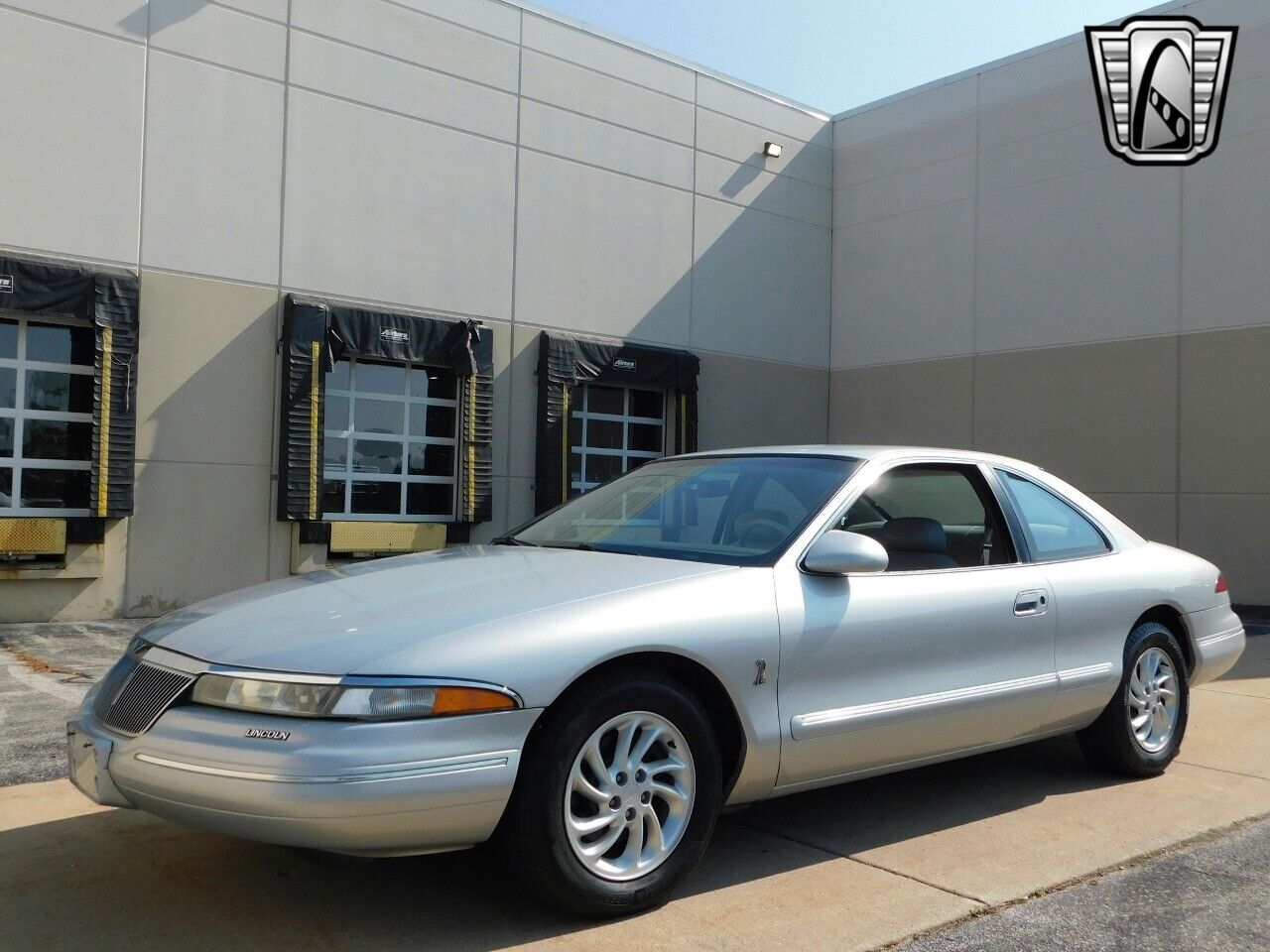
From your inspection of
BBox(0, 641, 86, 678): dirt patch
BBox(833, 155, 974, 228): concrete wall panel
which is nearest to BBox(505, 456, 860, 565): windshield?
BBox(0, 641, 86, 678): dirt patch

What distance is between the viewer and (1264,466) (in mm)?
12844

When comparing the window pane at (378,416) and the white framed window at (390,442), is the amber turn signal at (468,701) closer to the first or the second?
the white framed window at (390,442)

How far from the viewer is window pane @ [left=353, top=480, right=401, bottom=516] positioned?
12570 mm

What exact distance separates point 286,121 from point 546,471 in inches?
186

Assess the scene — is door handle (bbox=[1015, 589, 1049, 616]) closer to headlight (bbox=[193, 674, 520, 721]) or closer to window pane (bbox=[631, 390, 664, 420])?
headlight (bbox=[193, 674, 520, 721])

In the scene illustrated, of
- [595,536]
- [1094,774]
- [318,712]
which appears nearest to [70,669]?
[595,536]

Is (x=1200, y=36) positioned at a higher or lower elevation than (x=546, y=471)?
higher

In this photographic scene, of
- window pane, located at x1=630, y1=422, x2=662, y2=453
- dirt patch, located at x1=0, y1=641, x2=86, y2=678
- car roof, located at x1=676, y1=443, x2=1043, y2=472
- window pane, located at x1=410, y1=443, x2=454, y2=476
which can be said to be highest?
window pane, located at x1=630, y1=422, x2=662, y2=453

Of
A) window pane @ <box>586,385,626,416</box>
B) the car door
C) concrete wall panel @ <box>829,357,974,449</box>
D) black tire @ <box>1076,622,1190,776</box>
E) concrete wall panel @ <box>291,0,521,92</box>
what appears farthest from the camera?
concrete wall panel @ <box>829,357,974,449</box>

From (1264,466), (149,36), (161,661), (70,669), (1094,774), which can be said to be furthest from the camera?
(1264,466)

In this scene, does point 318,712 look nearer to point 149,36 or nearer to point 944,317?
point 149,36

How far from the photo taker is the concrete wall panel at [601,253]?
544 inches

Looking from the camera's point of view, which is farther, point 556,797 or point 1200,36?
point 1200,36

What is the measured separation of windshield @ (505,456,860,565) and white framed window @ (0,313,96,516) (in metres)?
7.41
